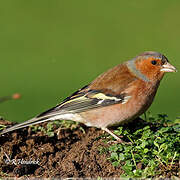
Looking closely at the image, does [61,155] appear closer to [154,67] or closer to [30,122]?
[30,122]

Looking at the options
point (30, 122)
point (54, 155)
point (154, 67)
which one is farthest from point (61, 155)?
point (154, 67)

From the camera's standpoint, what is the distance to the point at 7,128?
4695 mm

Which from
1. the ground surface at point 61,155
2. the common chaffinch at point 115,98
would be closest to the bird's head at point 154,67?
the common chaffinch at point 115,98

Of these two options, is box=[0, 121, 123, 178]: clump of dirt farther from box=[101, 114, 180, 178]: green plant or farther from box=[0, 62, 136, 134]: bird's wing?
box=[0, 62, 136, 134]: bird's wing

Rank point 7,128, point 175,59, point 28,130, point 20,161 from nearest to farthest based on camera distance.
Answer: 1. point 20,161
2. point 7,128
3. point 28,130
4. point 175,59

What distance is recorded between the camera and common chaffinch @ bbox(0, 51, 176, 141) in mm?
5047

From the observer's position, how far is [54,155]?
446 cm

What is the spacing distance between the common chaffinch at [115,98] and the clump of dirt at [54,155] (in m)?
0.24

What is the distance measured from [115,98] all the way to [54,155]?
1.25 meters

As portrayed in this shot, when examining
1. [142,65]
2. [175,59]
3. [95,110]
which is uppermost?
[142,65]

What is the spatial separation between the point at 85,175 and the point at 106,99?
4.74 ft

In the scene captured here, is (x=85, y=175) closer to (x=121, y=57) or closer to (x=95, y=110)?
(x=95, y=110)

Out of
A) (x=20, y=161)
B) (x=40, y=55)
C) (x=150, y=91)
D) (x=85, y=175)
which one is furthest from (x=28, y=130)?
(x=40, y=55)

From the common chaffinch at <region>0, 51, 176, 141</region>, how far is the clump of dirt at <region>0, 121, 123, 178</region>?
242 mm
